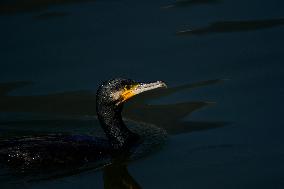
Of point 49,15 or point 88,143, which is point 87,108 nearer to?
point 88,143

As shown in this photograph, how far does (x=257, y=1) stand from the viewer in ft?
51.8

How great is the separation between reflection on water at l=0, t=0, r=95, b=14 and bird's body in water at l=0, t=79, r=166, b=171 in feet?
16.0

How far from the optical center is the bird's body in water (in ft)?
36.3

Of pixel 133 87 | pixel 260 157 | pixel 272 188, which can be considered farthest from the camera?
pixel 133 87

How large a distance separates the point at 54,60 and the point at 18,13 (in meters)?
2.35

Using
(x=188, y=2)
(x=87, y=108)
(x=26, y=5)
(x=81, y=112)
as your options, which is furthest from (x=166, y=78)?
(x=26, y=5)

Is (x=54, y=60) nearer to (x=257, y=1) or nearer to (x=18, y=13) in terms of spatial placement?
(x=18, y=13)

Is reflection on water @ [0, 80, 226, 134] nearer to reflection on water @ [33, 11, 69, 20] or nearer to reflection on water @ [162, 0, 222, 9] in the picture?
reflection on water @ [33, 11, 69, 20]

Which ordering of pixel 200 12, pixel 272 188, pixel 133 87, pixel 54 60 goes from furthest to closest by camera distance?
pixel 200 12 < pixel 54 60 < pixel 133 87 < pixel 272 188

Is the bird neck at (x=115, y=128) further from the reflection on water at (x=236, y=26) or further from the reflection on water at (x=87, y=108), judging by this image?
the reflection on water at (x=236, y=26)

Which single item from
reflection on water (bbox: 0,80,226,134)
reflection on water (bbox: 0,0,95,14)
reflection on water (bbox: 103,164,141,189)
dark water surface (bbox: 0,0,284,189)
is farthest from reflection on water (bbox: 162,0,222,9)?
reflection on water (bbox: 103,164,141,189)

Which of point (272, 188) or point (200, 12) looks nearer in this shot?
point (272, 188)

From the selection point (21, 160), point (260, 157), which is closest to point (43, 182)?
point (21, 160)

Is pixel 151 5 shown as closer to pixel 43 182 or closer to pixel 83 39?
pixel 83 39
